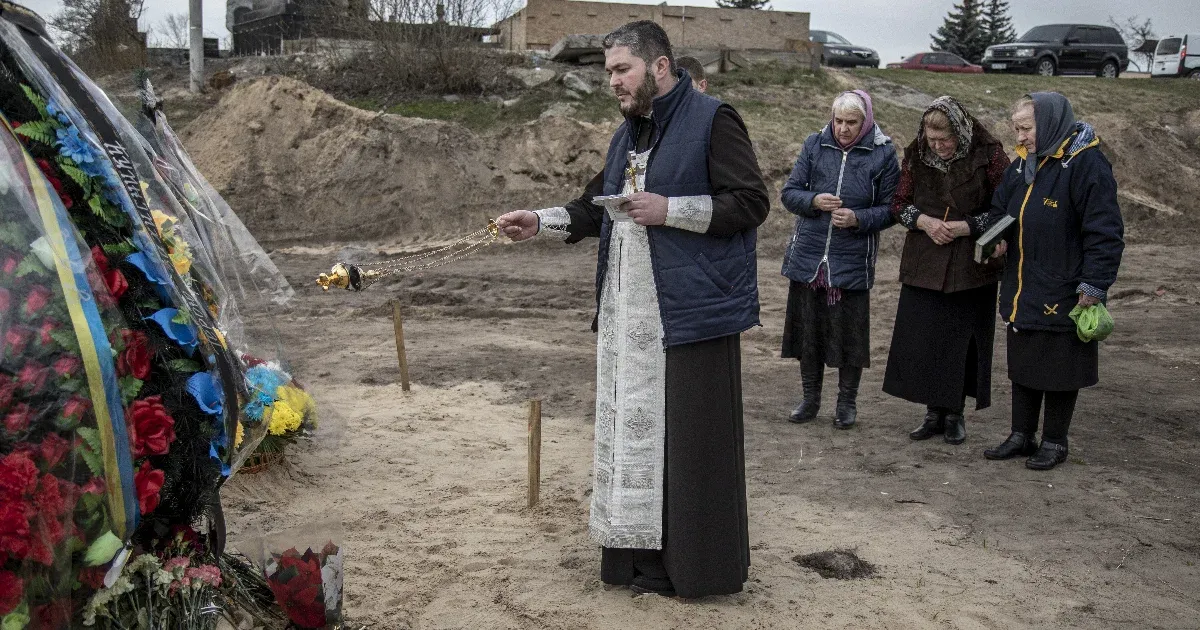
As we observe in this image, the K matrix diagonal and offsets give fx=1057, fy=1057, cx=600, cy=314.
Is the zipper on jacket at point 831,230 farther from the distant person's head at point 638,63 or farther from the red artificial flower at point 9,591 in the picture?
the red artificial flower at point 9,591

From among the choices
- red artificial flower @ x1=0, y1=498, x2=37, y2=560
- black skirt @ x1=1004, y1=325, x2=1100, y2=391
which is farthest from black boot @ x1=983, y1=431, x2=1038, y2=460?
red artificial flower @ x1=0, y1=498, x2=37, y2=560

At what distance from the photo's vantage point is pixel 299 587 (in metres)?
3.41

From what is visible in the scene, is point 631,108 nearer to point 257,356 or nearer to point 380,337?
point 257,356

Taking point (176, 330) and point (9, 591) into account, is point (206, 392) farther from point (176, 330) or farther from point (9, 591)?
point (9, 591)

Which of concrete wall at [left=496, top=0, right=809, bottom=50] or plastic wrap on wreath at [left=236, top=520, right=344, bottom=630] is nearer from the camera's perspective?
plastic wrap on wreath at [left=236, top=520, right=344, bottom=630]

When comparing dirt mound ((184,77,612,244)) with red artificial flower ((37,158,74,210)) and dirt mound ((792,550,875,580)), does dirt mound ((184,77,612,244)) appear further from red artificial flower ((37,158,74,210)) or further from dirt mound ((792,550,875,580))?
red artificial flower ((37,158,74,210))

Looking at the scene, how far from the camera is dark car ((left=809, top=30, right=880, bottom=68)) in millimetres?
29906

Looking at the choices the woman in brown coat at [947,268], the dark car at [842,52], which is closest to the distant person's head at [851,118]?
the woman in brown coat at [947,268]

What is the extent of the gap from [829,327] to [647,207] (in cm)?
300

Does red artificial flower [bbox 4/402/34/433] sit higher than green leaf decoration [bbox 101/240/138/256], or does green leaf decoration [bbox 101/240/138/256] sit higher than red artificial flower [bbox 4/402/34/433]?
green leaf decoration [bbox 101/240/138/256]

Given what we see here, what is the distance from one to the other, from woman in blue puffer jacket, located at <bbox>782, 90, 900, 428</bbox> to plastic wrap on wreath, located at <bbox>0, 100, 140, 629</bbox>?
4439mm

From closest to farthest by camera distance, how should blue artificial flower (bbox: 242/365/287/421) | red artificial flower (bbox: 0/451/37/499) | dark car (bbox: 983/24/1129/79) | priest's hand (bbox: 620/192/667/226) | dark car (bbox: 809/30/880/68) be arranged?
red artificial flower (bbox: 0/451/37/499), blue artificial flower (bbox: 242/365/287/421), priest's hand (bbox: 620/192/667/226), dark car (bbox: 983/24/1129/79), dark car (bbox: 809/30/880/68)

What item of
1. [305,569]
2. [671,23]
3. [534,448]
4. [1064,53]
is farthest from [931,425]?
[1064,53]

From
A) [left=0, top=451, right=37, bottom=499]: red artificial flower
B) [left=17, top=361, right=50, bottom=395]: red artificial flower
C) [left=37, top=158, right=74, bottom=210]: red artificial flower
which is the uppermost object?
[left=37, top=158, right=74, bottom=210]: red artificial flower
